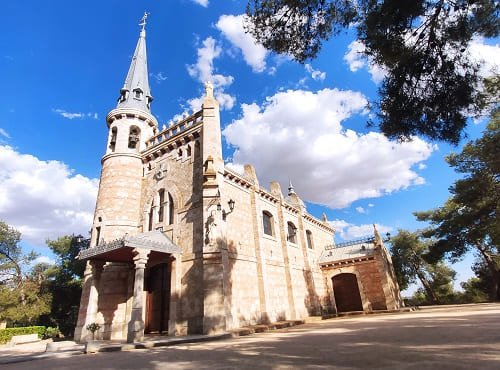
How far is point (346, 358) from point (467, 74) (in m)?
7.30

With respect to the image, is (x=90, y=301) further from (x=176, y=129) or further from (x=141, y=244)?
(x=176, y=129)

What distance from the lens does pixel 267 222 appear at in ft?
65.2

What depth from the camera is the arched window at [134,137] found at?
1984cm

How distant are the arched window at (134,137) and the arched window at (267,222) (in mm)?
10628

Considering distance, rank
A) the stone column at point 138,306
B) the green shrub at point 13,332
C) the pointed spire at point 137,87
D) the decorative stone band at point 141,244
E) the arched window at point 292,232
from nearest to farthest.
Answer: the stone column at point 138,306, the decorative stone band at point 141,244, the green shrub at point 13,332, the pointed spire at point 137,87, the arched window at point 292,232

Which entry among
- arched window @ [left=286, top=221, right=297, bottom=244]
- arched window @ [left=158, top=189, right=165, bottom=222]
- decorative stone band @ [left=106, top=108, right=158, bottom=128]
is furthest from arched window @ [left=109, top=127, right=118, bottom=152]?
arched window @ [left=286, top=221, right=297, bottom=244]

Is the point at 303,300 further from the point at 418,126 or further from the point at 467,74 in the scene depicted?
the point at 467,74

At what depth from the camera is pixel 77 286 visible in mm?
26609

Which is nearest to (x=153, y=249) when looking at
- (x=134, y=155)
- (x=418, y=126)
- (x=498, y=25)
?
(x=134, y=155)

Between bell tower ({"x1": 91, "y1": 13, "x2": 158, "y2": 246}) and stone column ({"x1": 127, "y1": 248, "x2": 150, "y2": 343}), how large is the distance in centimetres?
501

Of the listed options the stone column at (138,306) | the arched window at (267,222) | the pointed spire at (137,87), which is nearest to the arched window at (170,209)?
the stone column at (138,306)

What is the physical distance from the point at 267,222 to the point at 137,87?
1472 cm

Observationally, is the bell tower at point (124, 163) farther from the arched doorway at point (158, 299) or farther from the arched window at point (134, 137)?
the arched doorway at point (158, 299)

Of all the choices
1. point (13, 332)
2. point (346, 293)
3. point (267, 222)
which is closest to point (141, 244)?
point (267, 222)
